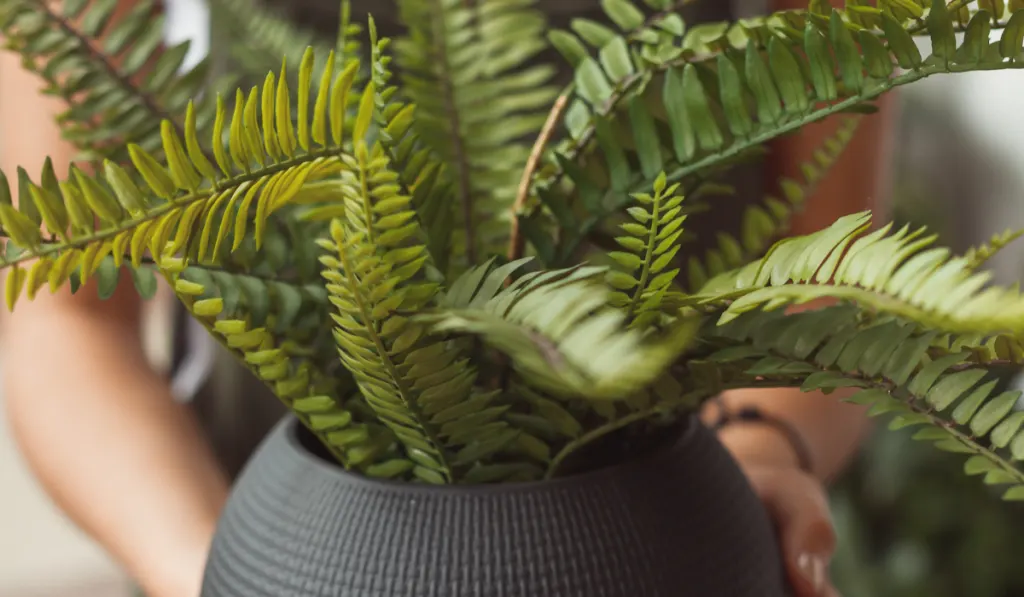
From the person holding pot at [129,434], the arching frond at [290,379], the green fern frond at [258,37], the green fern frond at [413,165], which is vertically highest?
the green fern frond at [258,37]

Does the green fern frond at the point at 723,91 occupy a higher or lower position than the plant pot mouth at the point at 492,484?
higher

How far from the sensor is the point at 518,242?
0.32 meters

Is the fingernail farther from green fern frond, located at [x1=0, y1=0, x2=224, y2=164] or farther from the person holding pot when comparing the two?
green fern frond, located at [x1=0, y1=0, x2=224, y2=164]

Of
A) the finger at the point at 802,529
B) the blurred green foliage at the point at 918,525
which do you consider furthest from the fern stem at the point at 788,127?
the blurred green foliage at the point at 918,525

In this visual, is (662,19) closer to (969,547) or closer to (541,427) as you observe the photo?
(541,427)

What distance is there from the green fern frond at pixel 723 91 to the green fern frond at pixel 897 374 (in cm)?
6

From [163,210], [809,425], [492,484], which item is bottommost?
[809,425]

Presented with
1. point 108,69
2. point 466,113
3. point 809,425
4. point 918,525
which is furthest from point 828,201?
point 918,525

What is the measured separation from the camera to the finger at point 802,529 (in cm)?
42

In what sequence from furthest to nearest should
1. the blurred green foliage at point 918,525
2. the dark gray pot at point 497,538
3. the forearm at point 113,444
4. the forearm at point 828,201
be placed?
1. the blurred green foliage at point 918,525
2. the forearm at point 828,201
3. the forearm at point 113,444
4. the dark gray pot at point 497,538

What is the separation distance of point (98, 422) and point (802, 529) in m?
0.42

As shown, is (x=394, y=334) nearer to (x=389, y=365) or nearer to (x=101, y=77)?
(x=389, y=365)

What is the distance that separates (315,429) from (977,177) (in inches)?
62.6

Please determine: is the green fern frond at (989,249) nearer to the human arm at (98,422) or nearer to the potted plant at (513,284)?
the potted plant at (513,284)
